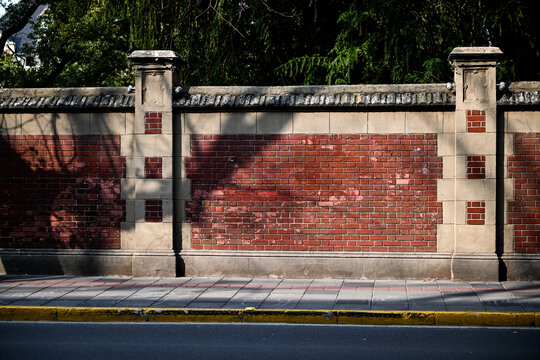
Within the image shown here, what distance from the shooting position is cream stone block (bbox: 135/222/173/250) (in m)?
10.8

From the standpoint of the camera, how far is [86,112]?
11.0m

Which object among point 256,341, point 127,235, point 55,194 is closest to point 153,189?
point 127,235

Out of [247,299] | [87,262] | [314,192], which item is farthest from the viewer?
[87,262]

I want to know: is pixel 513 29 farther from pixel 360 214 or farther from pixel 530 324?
pixel 530 324

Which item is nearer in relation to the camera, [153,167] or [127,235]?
[153,167]

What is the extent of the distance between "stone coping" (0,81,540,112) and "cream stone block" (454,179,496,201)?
1255 millimetres

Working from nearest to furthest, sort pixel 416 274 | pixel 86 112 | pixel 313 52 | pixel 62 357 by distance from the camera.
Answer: pixel 62 357
pixel 416 274
pixel 86 112
pixel 313 52

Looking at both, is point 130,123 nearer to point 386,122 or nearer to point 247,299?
point 247,299

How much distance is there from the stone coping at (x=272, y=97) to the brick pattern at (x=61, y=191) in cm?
62

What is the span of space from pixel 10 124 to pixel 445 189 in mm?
7590

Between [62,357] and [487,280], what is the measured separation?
→ 668cm

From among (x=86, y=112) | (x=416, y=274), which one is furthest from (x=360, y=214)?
(x=86, y=112)

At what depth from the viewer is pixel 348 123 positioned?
1049cm

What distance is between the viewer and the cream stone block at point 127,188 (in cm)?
1095
